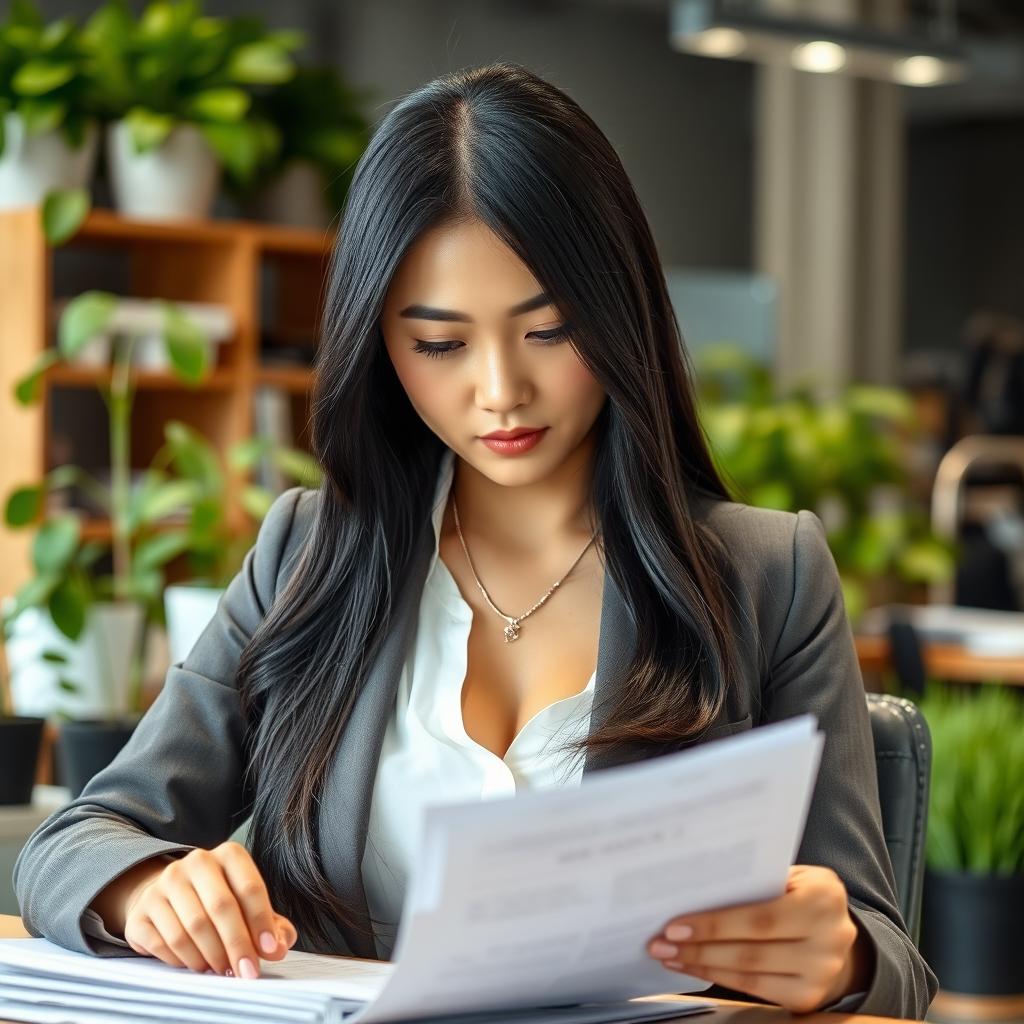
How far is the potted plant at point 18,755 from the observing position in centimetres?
203

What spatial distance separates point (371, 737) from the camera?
1394mm

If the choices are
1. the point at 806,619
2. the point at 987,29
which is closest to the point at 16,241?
the point at 806,619

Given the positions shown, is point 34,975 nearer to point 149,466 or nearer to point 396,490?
point 396,490

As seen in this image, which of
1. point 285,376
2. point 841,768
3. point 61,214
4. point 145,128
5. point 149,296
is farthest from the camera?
point 149,296

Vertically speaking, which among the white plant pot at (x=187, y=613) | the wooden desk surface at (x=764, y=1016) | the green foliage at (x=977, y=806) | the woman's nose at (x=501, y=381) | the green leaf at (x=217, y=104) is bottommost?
the green foliage at (x=977, y=806)

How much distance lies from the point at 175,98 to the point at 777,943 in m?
3.35

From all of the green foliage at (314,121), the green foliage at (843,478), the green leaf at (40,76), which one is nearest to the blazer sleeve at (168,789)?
the green leaf at (40,76)

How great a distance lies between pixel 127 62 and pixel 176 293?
2.75 feet

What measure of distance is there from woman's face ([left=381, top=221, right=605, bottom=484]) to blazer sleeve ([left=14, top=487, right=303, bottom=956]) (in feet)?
0.86

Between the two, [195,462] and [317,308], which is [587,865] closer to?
[195,462]

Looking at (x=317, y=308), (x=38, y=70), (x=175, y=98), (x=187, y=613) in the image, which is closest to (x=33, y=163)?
(x=38, y=70)

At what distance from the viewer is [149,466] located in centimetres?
459

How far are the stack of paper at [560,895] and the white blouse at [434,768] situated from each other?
333mm

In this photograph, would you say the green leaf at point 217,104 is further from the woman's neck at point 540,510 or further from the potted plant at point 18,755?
the woman's neck at point 540,510
